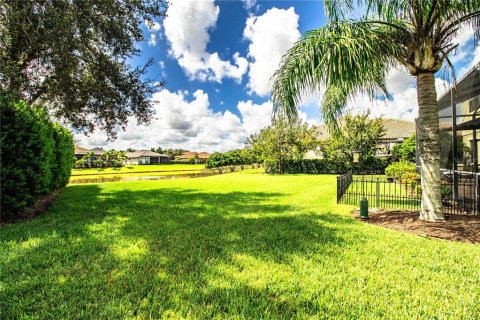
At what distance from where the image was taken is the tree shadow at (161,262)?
2.57 meters

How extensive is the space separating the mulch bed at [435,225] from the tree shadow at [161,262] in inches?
40.5

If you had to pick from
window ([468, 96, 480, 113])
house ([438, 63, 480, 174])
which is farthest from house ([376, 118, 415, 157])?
window ([468, 96, 480, 113])

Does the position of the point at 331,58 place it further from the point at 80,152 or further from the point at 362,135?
the point at 80,152

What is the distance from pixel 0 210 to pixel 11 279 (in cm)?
408

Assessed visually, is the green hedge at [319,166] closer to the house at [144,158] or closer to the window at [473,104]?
the window at [473,104]

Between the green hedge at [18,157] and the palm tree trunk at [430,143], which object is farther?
the palm tree trunk at [430,143]

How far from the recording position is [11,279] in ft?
10.0

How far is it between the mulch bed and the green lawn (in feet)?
1.60

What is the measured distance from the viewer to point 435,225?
220 inches

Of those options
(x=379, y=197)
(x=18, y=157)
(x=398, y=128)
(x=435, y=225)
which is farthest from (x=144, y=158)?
(x=435, y=225)

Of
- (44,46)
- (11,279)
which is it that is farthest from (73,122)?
(11,279)

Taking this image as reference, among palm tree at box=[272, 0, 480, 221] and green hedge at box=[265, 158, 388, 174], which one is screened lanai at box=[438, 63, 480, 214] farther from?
green hedge at box=[265, 158, 388, 174]

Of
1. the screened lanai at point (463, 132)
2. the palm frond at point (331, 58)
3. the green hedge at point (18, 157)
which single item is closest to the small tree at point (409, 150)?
the screened lanai at point (463, 132)

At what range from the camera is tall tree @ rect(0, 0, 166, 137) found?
6711 mm
